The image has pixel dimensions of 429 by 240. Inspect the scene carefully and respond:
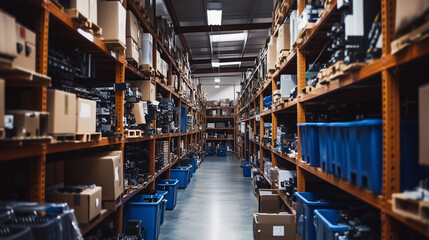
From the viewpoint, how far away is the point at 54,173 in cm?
254

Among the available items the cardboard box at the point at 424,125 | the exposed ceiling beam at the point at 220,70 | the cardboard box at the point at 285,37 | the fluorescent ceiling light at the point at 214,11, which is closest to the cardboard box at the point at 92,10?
the cardboard box at the point at 424,125

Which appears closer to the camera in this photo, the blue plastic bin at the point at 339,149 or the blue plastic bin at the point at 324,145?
the blue plastic bin at the point at 339,149

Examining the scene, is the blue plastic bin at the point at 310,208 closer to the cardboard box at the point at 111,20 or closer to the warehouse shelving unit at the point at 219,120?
the cardboard box at the point at 111,20

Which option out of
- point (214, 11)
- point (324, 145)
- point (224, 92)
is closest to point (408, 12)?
point (324, 145)

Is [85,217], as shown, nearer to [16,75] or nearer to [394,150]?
[16,75]

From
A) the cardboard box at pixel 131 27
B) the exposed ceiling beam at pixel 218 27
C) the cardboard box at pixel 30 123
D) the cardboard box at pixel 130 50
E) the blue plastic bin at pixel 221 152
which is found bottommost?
the blue plastic bin at pixel 221 152

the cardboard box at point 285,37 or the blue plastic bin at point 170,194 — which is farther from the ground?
the cardboard box at point 285,37

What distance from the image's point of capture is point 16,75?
4.92 feet

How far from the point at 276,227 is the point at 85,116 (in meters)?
2.63

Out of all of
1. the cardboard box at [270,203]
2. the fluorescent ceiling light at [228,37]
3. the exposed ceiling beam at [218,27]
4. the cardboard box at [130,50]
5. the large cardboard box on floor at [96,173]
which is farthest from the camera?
the fluorescent ceiling light at [228,37]

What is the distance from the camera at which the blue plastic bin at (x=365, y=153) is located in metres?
1.58

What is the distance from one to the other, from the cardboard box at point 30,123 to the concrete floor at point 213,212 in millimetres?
2977

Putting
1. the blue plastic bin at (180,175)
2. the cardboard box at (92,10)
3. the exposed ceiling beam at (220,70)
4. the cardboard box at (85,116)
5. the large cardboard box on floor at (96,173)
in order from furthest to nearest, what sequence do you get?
the exposed ceiling beam at (220,70), the blue plastic bin at (180,175), the large cardboard box on floor at (96,173), the cardboard box at (92,10), the cardboard box at (85,116)

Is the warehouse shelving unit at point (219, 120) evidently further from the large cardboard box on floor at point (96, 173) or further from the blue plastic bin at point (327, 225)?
the blue plastic bin at point (327, 225)
